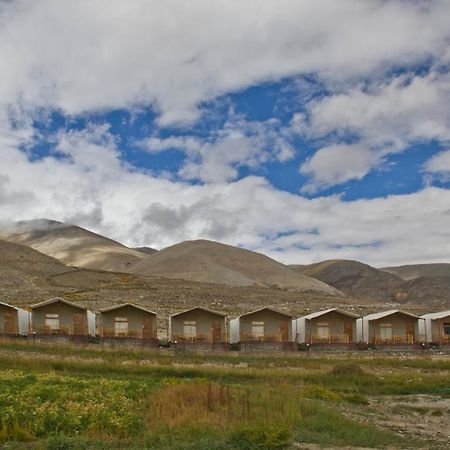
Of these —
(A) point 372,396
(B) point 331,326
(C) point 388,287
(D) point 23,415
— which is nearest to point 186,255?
(C) point 388,287

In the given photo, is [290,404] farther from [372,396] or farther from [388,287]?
[388,287]

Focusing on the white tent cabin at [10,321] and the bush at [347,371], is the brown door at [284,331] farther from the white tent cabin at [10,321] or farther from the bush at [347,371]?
the white tent cabin at [10,321]

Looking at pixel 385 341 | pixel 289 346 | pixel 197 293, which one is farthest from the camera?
pixel 197 293

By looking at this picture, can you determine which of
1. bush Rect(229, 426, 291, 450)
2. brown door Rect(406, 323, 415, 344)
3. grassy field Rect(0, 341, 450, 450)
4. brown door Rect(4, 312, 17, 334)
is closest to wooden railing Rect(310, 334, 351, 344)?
brown door Rect(406, 323, 415, 344)

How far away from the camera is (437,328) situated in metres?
55.7

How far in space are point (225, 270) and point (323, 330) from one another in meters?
107

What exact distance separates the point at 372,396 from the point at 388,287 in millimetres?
175146

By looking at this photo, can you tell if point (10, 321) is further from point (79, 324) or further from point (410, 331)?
point (410, 331)

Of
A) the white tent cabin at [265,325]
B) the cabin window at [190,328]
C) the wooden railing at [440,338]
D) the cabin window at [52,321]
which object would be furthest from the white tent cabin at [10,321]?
the wooden railing at [440,338]

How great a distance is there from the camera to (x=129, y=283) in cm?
10469

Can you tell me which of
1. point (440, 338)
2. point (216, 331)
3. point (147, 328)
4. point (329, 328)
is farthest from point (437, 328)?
point (147, 328)

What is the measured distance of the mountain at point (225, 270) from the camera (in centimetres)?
15500

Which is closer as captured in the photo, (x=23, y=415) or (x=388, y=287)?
(x=23, y=415)

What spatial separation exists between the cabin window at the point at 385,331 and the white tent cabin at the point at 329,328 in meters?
2.46
